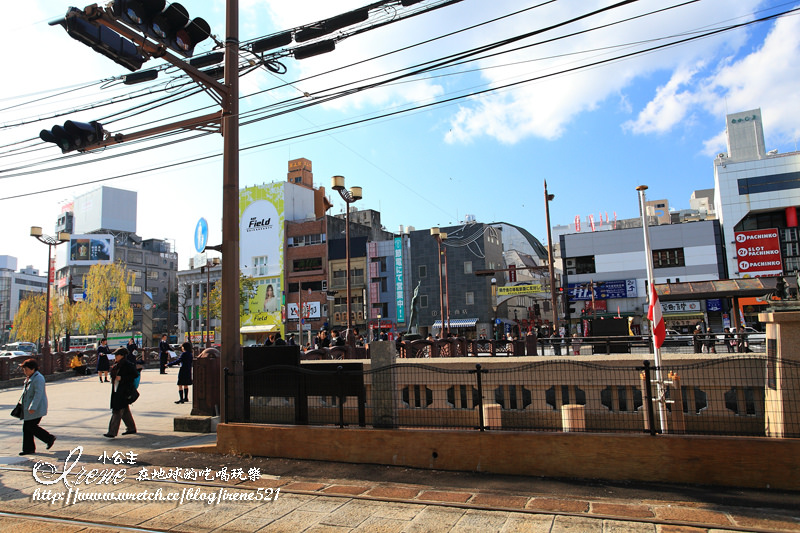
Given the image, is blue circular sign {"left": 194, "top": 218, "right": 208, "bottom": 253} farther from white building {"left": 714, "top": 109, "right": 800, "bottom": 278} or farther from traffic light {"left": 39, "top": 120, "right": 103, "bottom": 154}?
white building {"left": 714, "top": 109, "right": 800, "bottom": 278}

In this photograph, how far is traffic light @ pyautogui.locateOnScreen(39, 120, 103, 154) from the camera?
1005cm

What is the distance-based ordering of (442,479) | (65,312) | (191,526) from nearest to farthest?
(191,526) → (442,479) → (65,312)

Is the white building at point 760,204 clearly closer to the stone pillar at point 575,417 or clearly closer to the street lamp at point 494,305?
the street lamp at point 494,305

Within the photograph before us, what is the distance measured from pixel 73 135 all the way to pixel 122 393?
525 centimetres

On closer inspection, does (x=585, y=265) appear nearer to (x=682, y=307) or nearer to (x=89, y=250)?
(x=682, y=307)

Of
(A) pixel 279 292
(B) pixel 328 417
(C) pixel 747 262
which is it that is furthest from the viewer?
(A) pixel 279 292

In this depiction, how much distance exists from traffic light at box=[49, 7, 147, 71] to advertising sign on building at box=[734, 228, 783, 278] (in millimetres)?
53595

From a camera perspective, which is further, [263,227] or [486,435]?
[263,227]

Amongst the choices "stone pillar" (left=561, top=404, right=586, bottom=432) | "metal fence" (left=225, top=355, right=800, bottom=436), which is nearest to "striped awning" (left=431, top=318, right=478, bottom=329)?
"metal fence" (left=225, top=355, right=800, bottom=436)

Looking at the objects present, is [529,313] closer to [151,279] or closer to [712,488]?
[712,488]

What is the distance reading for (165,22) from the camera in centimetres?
894

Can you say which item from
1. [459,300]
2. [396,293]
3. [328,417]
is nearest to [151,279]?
[396,293]

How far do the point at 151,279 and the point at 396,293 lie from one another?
60.9m

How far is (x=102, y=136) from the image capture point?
34.2 feet
